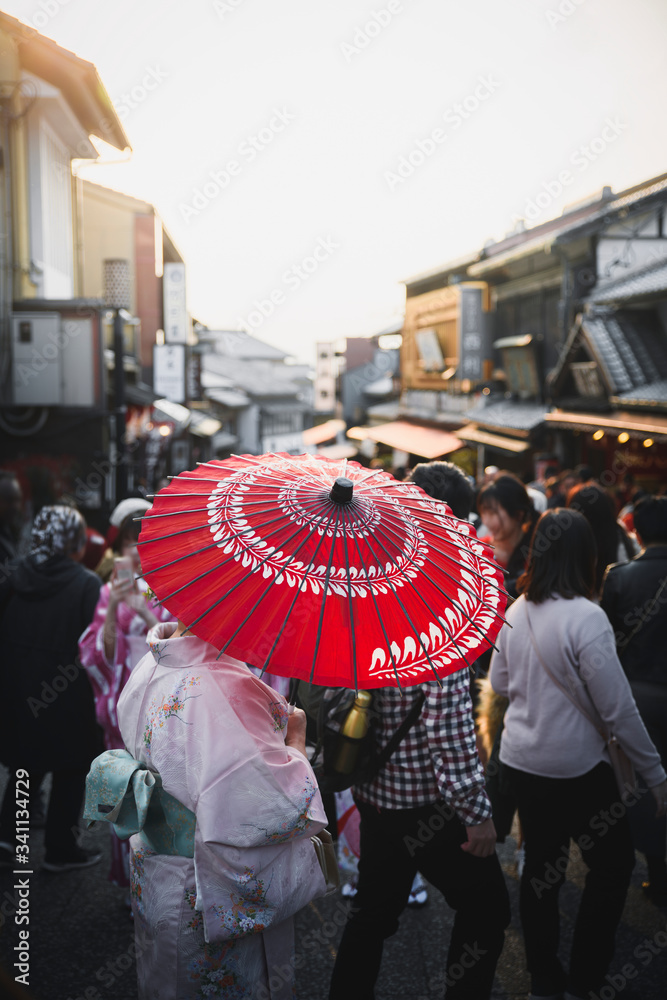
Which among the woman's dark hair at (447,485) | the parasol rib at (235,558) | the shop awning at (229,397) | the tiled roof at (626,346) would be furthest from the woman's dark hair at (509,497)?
the shop awning at (229,397)

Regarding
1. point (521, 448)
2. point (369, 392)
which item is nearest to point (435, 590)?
point (521, 448)

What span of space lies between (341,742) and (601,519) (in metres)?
2.47

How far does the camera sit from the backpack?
2.68 metres

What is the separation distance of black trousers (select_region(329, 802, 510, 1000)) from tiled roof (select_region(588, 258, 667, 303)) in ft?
32.8

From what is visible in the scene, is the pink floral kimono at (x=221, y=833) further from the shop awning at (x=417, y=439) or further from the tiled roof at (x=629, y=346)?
the shop awning at (x=417, y=439)

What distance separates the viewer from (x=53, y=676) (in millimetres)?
4238

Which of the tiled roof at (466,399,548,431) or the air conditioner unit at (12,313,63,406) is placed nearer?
the air conditioner unit at (12,313,63,406)

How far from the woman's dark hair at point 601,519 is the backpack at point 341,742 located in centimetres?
216

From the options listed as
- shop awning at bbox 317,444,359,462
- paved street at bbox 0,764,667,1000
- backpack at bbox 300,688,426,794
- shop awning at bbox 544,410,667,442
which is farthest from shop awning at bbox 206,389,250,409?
backpack at bbox 300,688,426,794

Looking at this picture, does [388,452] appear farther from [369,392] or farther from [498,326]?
[369,392]

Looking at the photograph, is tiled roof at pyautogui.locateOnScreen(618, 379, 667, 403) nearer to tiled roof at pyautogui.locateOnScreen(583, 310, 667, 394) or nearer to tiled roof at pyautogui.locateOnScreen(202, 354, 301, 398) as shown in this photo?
tiled roof at pyautogui.locateOnScreen(583, 310, 667, 394)

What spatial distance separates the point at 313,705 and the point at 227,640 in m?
0.98

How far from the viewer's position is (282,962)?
2250mm

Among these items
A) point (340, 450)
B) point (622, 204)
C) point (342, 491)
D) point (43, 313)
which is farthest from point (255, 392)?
point (342, 491)
